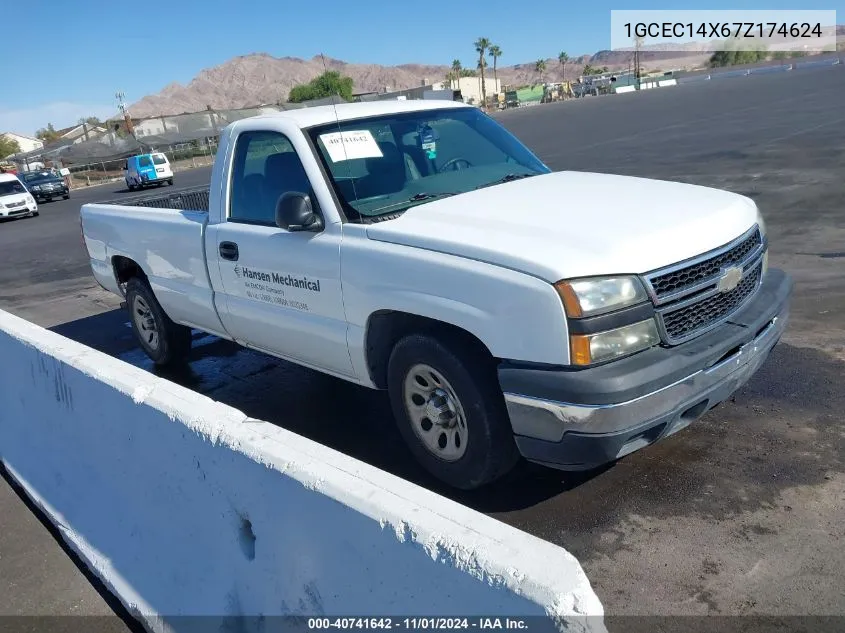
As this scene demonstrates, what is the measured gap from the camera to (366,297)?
152 inches

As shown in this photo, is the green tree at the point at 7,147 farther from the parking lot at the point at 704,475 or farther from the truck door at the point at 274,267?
the truck door at the point at 274,267

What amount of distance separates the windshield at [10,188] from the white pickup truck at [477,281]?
25801 mm

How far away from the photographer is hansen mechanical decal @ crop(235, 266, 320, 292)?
4.23 metres

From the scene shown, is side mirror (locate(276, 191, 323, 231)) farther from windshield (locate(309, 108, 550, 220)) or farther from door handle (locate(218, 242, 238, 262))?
door handle (locate(218, 242, 238, 262))

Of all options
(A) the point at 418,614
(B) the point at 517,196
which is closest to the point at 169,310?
(B) the point at 517,196

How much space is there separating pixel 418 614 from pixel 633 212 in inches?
92.3

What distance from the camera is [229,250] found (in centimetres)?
485

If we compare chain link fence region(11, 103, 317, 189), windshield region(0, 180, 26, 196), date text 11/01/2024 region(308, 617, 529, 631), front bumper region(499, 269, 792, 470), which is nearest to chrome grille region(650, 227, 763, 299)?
front bumper region(499, 269, 792, 470)

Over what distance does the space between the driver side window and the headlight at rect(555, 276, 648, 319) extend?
185cm

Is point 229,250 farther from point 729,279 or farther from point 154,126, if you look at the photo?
point 154,126

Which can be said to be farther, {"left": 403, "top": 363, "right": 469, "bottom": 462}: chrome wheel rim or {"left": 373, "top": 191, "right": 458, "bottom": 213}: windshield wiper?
{"left": 373, "top": 191, "right": 458, "bottom": 213}: windshield wiper

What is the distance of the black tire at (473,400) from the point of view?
11.3ft

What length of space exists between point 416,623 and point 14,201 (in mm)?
29281

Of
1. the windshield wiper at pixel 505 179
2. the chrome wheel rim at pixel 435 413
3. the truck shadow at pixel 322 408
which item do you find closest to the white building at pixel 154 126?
the truck shadow at pixel 322 408
